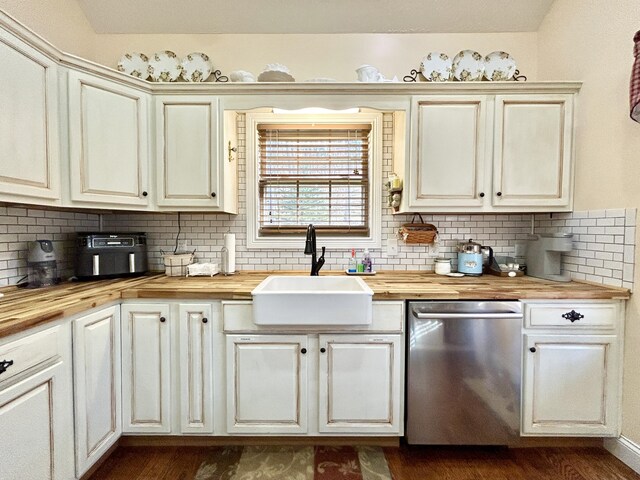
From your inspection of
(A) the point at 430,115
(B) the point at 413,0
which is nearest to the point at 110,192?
(A) the point at 430,115

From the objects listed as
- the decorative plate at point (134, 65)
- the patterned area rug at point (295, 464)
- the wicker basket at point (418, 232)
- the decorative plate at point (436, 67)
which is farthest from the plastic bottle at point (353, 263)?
the decorative plate at point (134, 65)

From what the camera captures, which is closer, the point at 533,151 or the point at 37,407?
the point at 37,407

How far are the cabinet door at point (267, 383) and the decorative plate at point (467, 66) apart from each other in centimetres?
204

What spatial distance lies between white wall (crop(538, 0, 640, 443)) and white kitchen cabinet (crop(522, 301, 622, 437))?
7 cm

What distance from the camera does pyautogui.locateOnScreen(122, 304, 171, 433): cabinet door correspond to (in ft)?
5.43

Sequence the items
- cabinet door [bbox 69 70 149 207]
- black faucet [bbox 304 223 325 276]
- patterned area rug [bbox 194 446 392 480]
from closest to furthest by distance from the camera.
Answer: patterned area rug [bbox 194 446 392 480] < cabinet door [bbox 69 70 149 207] < black faucet [bbox 304 223 325 276]

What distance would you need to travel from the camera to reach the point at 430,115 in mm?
1935

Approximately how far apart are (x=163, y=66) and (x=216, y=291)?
1657mm

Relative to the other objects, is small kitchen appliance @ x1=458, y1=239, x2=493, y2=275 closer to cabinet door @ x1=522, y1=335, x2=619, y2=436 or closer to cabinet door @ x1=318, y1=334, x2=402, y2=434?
cabinet door @ x1=522, y1=335, x2=619, y2=436

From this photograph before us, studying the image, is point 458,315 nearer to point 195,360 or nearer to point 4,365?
point 195,360

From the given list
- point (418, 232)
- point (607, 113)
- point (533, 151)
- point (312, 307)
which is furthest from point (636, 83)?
point (312, 307)

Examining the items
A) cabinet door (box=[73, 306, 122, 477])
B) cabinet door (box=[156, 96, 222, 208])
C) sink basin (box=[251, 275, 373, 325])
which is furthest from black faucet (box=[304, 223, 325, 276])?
cabinet door (box=[73, 306, 122, 477])

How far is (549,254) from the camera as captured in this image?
199cm

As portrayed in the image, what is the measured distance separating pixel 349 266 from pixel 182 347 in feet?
4.07
